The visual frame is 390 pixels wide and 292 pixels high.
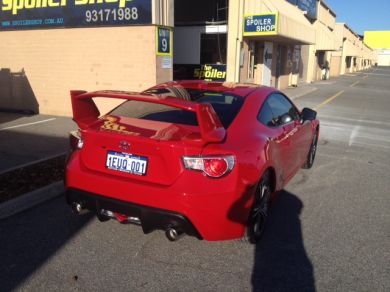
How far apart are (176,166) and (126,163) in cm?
46

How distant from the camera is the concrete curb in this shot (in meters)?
4.15

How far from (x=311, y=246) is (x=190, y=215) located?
1.39 m

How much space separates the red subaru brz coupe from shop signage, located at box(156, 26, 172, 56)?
17.9 feet

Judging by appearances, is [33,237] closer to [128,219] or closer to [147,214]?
[128,219]

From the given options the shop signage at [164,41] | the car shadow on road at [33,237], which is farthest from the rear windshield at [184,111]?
the shop signage at [164,41]

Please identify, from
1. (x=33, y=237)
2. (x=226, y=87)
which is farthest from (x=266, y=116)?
(x=33, y=237)

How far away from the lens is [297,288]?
297 cm

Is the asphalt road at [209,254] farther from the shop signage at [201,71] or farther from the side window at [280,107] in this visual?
the shop signage at [201,71]

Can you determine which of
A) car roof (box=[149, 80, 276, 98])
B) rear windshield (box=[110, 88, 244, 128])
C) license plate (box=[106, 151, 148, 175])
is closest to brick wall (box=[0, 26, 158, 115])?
car roof (box=[149, 80, 276, 98])

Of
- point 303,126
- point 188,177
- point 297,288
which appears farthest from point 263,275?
point 303,126

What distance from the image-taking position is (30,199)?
14.5 feet

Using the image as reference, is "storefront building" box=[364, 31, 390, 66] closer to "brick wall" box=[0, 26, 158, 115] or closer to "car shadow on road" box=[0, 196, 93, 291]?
"brick wall" box=[0, 26, 158, 115]

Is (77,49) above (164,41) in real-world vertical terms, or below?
below

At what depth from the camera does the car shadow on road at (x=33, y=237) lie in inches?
122
